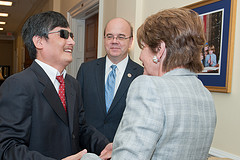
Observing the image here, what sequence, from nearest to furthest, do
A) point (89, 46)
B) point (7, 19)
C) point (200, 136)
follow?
point (200, 136)
point (89, 46)
point (7, 19)

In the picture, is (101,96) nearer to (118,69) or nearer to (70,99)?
(118,69)

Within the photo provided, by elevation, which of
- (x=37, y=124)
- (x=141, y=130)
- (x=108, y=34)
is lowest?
(x=37, y=124)

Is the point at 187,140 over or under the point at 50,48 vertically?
under

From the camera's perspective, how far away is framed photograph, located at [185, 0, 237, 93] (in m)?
1.89

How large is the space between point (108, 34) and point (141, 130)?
180 centimetres

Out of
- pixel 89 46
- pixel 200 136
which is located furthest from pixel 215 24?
pixel 89 46

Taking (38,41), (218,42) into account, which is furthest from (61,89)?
(218,42)

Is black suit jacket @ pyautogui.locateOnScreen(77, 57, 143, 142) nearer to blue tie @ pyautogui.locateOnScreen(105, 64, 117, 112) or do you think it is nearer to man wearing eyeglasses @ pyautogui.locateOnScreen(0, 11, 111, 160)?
blue tie @ pyautogui.locateOnScreen(105, 64, 117, 112)

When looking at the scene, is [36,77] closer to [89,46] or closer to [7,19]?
[89,46]

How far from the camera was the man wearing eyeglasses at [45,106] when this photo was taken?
1312mm

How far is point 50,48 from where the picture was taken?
166cm

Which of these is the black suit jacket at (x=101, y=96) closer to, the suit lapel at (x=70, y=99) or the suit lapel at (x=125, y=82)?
the suit lapel at (x=125, y=82)

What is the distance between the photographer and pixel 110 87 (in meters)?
2.47

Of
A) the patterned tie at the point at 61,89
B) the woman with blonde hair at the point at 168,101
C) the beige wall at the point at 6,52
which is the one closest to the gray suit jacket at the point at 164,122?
the woman with blonde hair at the point at 168,101
